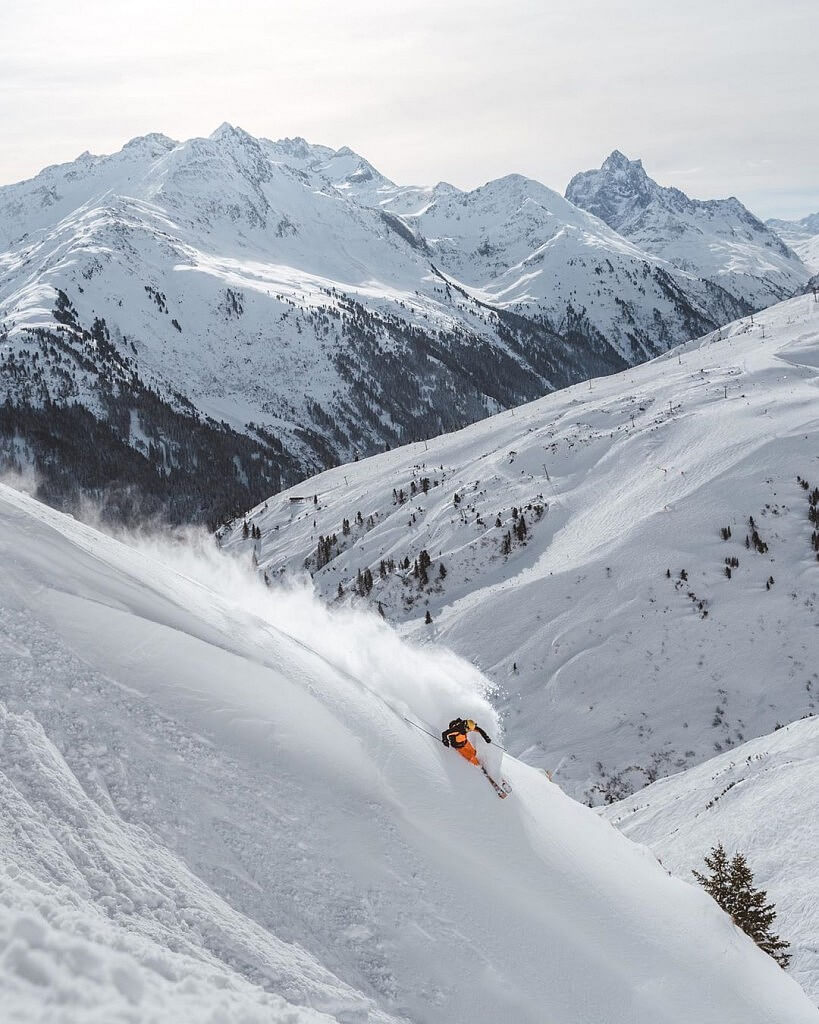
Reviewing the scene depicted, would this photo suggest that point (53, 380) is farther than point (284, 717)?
Yes

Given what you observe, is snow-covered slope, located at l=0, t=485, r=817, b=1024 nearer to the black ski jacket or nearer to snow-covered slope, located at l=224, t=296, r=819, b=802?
the black ski jacket

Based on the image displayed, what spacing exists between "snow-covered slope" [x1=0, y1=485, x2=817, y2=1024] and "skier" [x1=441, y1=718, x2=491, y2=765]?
24cm

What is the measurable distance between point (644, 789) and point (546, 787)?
10960 mm

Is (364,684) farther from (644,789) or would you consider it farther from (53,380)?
(53,380)

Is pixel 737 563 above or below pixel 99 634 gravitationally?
above

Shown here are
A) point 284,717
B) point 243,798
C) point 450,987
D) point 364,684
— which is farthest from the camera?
point 364,684

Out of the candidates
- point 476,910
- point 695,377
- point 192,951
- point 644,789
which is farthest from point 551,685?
point 695,377

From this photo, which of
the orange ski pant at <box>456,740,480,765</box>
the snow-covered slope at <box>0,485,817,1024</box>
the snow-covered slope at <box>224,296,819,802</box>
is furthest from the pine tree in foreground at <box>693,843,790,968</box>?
the snow-covered slope at <box>224,296,819,802</box>

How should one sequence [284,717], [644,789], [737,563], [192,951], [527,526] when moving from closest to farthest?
[192,951] < [284,717] < [644,789] < [737,563] < [527,526]

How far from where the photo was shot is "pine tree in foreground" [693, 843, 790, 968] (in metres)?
11.1

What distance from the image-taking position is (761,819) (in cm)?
1568

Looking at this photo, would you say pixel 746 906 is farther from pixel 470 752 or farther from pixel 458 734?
pixel 458 734

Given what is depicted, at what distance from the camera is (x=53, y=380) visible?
510ft

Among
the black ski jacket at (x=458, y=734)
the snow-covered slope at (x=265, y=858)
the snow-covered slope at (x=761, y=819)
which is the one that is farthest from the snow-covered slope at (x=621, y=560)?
the snow-covered slope at (x=265, y=858)
